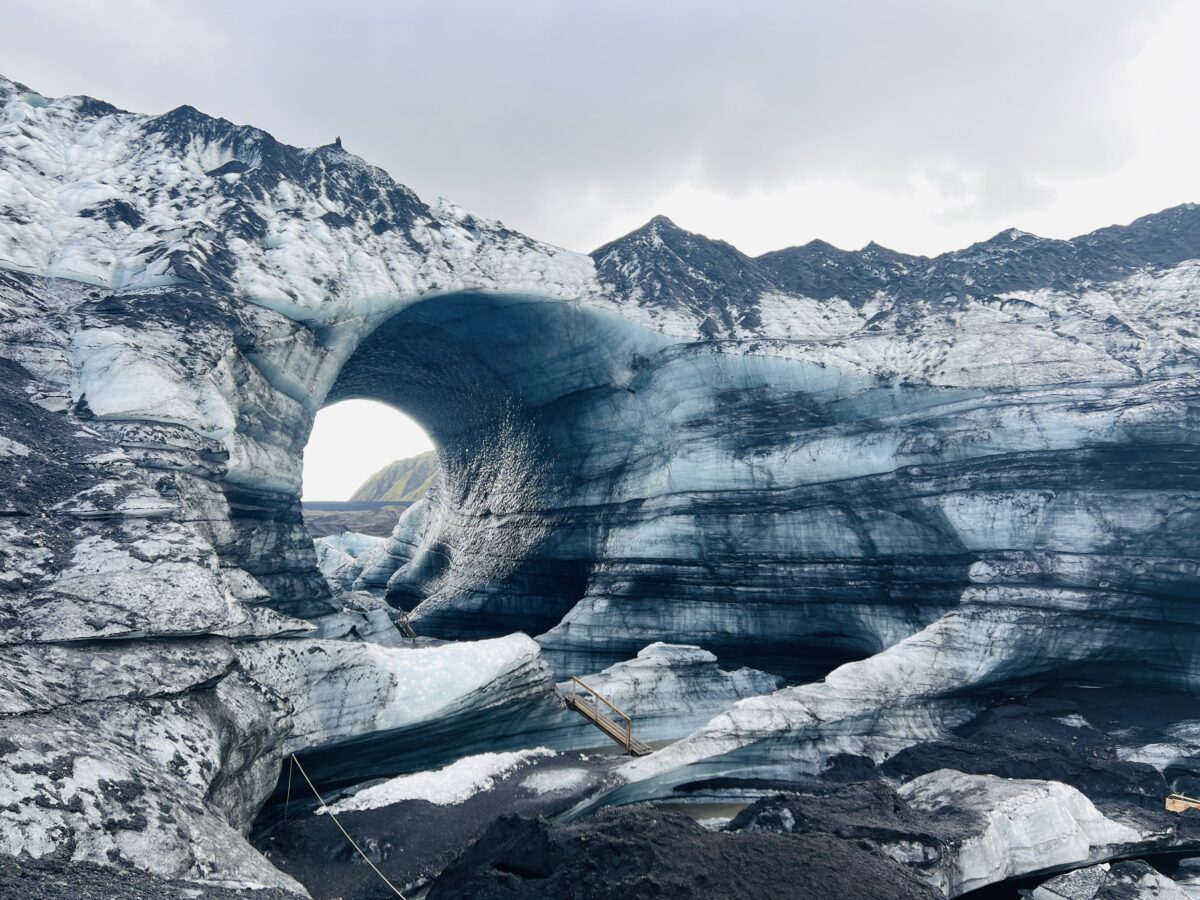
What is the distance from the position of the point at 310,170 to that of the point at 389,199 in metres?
2.06

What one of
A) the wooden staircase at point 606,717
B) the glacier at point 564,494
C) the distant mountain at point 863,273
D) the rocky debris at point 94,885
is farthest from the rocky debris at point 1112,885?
the distant mountain at point 863,273

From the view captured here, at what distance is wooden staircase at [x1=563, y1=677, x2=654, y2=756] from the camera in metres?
12.4

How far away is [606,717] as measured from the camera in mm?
13133

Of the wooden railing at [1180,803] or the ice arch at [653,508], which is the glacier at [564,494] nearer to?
the ice arch at [653,508]

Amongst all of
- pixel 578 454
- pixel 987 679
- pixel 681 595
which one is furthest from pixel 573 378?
pixel 987 679

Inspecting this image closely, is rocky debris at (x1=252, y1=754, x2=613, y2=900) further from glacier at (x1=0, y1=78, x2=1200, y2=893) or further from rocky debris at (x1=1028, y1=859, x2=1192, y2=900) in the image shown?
rocky debris at (x1=1028, y1=859, x2=1192, y2=900)

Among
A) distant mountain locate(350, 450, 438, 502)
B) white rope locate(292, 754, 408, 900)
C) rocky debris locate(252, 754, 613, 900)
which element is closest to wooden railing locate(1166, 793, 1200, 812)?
rocky debris locate(252, 754, 613, 900)

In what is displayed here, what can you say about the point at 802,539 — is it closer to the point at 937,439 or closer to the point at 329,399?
the point at 937,439

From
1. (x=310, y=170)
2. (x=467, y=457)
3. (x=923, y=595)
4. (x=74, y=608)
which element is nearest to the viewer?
(x=74, y=608)

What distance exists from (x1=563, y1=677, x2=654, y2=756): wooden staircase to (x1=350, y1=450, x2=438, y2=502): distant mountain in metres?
86.4

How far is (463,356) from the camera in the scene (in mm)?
20172

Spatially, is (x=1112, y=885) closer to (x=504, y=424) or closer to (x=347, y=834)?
(x=347, y=834)

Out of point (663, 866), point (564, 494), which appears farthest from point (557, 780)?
point (564, 494)

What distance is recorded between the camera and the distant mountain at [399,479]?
331 feet
